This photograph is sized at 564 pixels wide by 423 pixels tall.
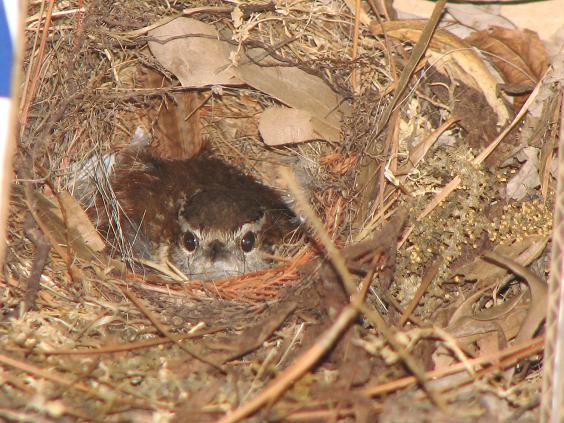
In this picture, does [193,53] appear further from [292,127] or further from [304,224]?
[304,224]

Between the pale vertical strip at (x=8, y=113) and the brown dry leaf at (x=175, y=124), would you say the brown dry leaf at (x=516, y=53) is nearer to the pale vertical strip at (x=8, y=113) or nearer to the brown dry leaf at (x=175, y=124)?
the brown dry leaf at (x=175, y=124)

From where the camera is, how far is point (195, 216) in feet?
13.9

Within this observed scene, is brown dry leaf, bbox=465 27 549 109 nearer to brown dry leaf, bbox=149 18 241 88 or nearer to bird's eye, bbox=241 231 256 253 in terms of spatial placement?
brown dry leaf, bbox=149 18 241 88

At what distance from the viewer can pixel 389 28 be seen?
3793 millimetres

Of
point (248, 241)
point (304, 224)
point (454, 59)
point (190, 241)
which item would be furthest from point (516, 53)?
point (190, 241)

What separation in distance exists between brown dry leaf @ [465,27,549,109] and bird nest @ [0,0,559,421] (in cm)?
1

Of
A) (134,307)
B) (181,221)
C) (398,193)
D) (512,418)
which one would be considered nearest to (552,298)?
(512,418)

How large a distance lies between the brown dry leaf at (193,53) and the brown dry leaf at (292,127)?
0.91 feet

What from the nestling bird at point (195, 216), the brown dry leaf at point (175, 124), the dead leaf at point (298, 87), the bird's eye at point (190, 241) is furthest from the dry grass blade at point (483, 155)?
the brown dry leaf at point (175, 124)

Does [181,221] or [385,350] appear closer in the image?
[385,350]

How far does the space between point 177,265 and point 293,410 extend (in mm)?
2138

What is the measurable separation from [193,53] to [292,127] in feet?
2.14

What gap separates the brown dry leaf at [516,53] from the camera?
3654 millimetres

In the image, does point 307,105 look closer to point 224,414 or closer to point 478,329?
point 478,329
